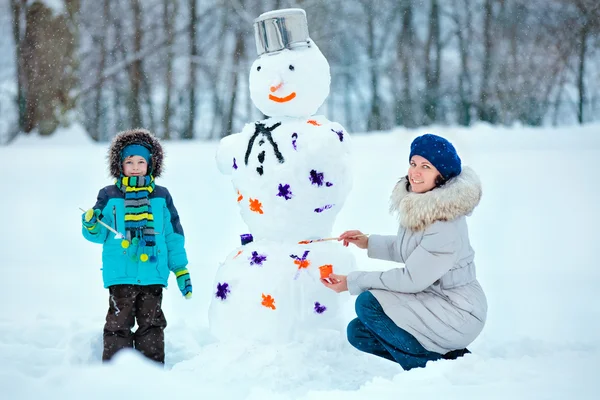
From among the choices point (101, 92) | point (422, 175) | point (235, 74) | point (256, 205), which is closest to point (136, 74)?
point (101, 92)

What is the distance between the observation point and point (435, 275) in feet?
9.80

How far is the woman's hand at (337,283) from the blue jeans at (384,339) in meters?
0.09

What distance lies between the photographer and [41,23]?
10273mm

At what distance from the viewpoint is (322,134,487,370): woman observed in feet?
9.84

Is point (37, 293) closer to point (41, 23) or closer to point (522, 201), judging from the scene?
point (522, 201)

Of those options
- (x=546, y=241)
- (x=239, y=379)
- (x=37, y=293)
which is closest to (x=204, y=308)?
(x=37, y=293)

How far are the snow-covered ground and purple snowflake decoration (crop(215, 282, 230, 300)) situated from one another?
273 mm

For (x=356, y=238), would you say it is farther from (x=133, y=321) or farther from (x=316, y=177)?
(x=133, y=321)

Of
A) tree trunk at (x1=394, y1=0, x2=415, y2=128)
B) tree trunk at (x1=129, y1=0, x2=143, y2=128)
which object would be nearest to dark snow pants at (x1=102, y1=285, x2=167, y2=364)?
tree trunk at (x1=394, y1=0, x2=415, y2=128)

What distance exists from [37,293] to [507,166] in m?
5.16

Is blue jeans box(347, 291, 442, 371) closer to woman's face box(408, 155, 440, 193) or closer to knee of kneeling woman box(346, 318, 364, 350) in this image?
knee of kneeling woman box(346, 318, 364, 350)

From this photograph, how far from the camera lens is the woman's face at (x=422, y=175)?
3.12 metres

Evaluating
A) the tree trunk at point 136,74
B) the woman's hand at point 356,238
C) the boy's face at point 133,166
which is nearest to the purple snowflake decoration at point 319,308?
the woman's hand at point 356,238

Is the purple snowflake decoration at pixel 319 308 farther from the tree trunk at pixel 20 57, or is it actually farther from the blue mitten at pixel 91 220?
the tree trunk at pixel 20 57
